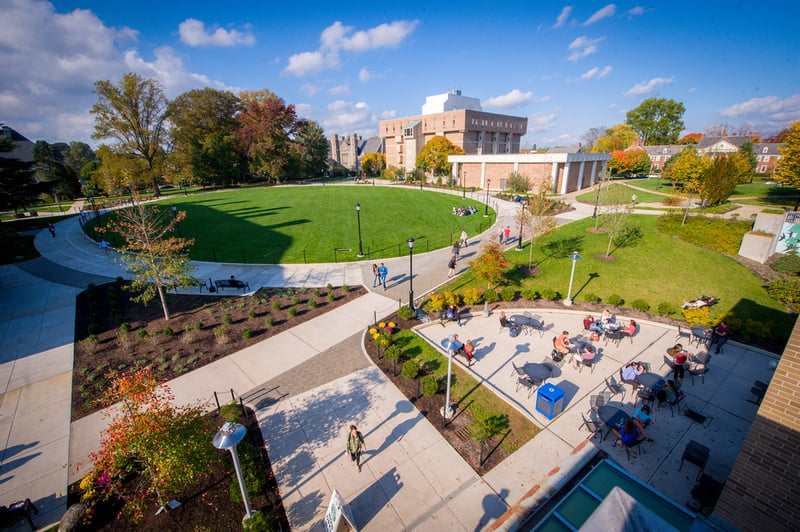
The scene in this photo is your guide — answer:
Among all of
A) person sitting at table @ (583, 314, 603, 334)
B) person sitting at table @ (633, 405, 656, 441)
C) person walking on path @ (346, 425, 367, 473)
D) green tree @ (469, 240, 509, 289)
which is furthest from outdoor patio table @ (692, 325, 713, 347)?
person walking on path @ (346, 425, 367, 473)

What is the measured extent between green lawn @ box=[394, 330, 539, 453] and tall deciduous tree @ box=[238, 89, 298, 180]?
68.1 meters

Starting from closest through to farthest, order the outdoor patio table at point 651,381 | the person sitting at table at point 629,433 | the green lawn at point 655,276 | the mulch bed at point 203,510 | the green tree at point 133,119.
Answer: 1. the mulch bed at point 203,510
2. the person sitting at table at point 629,433
3. the outdoor patio table at point 651,381
4. the green lawn at point 655,276
5. the green tree at point 133,119

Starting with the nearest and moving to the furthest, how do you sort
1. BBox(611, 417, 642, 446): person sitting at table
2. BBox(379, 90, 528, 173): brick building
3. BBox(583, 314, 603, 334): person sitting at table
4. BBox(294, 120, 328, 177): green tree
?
BBox(611, 417, 642, 446): person sitting at table < BBox(583, 314, 603, 334): person sitting at table < BBox(379, 90, 528, 173): brick building < BBox(294, 120, 328, 177): green tree

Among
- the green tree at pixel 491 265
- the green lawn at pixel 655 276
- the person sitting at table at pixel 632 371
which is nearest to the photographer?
the person sitting at table at pixel 632 371

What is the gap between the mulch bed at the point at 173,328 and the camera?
11.8m

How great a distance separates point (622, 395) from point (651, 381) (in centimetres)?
92

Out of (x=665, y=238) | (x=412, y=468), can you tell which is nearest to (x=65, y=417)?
(x=412, y=468)

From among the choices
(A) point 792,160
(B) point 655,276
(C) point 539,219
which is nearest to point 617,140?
(A) point 792,160

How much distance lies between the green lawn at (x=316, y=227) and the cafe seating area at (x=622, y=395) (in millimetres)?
12790

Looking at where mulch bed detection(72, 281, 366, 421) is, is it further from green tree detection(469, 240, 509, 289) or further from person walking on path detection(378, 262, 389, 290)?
green tree detection(469, 240, 509, 289)

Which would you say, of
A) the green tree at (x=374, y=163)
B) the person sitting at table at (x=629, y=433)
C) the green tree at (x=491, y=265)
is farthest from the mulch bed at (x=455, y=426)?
the green tree at (x=374, y=163)

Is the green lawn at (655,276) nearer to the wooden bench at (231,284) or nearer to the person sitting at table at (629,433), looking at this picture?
the person sitting at table at (629,433)

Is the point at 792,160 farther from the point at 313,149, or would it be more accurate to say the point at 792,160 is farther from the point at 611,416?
the point at 313,149

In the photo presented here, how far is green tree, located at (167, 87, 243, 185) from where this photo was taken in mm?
63513
